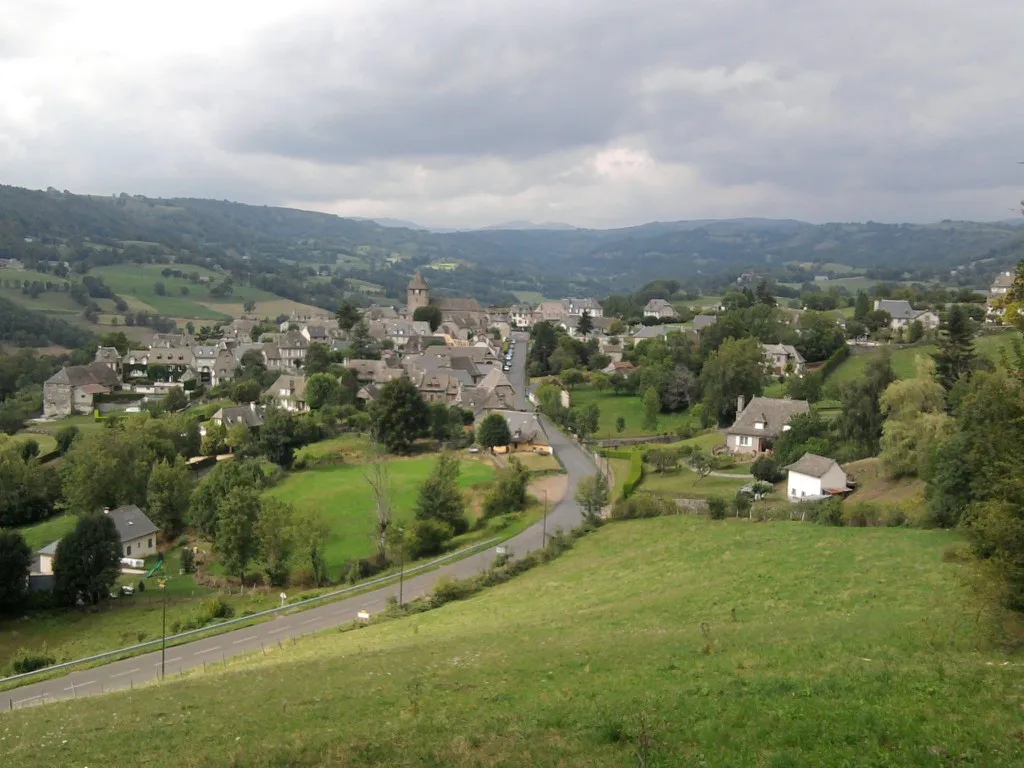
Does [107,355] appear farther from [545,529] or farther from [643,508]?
[643,508]

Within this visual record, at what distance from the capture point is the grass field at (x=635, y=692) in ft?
31.7

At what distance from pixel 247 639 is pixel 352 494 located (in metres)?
23.6

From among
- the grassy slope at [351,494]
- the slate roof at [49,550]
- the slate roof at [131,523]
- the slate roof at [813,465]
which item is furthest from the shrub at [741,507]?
the slate roof at [49,550]

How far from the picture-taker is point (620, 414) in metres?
70.2

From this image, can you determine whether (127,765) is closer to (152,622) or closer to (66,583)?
(152,622)

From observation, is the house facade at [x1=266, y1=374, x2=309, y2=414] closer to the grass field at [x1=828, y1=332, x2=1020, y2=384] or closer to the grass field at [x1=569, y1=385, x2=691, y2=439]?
the grass field at [x1=569, y1=385, x2=691, y2=439]

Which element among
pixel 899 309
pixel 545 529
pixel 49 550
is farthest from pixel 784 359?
pixel 49 550

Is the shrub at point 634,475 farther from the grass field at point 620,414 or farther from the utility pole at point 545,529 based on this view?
the grass field at point 620,414

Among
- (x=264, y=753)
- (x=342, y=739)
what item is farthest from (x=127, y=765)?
(x=342, y=739)

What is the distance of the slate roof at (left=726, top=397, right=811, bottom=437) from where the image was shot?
52656 mm

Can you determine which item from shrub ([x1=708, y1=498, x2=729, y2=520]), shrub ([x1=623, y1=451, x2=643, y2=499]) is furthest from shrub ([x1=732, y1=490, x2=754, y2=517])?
shrub ([x1=623, y1=451, x2=643, y2=499])

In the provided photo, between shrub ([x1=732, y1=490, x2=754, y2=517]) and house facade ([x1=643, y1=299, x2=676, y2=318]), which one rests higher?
house facade ([x1=643, y1=299, x2=676, y2=318])

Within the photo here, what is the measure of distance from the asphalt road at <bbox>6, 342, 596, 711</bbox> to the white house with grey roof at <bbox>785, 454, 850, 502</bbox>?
11.5 m

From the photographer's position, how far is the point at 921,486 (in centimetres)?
3478
